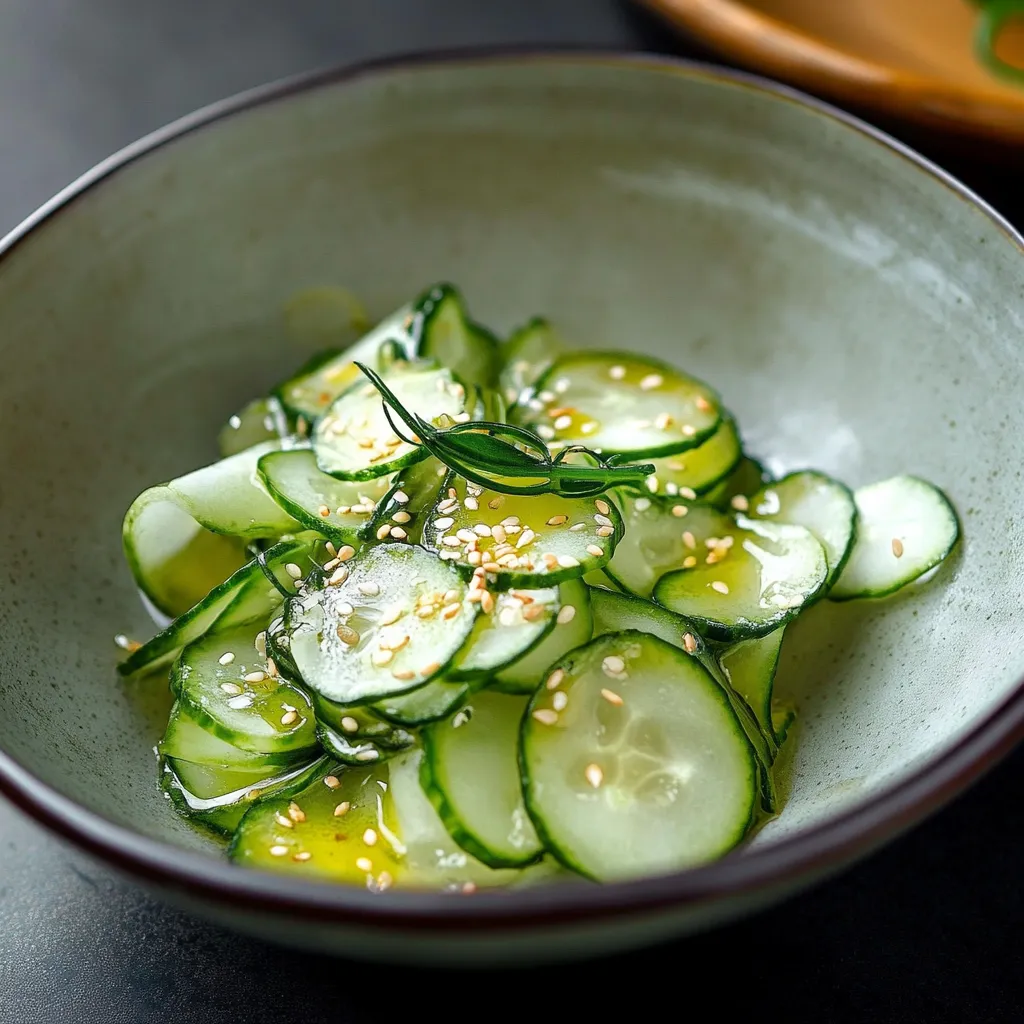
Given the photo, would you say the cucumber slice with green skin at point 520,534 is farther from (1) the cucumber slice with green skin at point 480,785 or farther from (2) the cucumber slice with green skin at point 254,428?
(2) the cucumber slice with green skin at point 254,428

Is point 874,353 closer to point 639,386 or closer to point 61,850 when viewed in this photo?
point 639,386

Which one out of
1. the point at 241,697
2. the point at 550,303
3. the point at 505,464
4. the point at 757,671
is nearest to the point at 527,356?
the point at 550,303

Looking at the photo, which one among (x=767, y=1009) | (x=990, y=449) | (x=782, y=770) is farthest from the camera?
(x=990, y=449)

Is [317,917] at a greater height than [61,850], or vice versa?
[317,917]

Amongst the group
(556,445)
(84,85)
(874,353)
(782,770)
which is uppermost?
(84,85)

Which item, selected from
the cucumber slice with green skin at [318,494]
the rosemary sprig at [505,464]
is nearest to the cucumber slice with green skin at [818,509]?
the rosemary sprig at [505,464]

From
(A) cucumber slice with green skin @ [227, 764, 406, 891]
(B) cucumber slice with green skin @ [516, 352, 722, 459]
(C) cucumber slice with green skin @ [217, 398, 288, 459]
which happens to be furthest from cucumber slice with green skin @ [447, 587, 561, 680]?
(C) cucumber slice with green skin @ [217, 398, 288, 459]


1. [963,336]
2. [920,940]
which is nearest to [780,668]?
[920,940]

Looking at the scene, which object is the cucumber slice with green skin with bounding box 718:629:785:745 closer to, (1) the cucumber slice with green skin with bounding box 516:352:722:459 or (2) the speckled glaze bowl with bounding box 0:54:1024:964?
(2) the speckled glaze bowl with bounding box 0:54:1024:964
